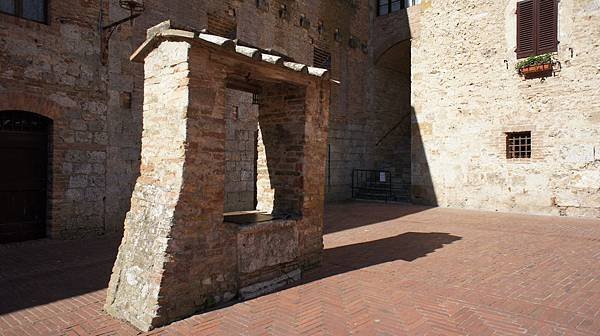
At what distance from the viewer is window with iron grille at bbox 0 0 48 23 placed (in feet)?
22.4


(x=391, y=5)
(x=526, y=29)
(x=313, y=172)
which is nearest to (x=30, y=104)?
(x=313, y=172)

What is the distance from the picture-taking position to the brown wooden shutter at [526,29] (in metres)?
11.0

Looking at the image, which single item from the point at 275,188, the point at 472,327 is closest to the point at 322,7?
the point at 275,188

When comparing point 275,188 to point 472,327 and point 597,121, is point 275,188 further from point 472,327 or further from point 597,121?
point 597,121

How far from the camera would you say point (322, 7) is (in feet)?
45.0

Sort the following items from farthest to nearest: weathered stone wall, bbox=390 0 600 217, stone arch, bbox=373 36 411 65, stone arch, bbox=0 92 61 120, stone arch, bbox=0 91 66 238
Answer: stone arch, bbox=373 36 411 65 → weathered stone wall, bbox=390 0 600 217 → stone arch, bbox=0 91 66 238 → stone arch, bbox=0 92 61 120

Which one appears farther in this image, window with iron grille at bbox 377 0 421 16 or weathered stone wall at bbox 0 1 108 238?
window with iron grille at bbox 377 0 421 16

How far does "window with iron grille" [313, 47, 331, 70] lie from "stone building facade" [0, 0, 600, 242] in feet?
0.46

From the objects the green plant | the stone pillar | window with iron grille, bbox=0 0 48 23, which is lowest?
the stone pillar

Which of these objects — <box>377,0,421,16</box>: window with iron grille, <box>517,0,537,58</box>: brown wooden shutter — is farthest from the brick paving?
<box>377,0,421,16</box>: window with iron grille

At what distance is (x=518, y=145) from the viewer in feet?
37.7

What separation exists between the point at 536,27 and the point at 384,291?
10.0m

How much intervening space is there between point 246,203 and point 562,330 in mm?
8322

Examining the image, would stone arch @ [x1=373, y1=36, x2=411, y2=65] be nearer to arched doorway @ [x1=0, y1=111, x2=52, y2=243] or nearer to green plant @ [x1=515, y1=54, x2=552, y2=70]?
green plant @ [x1=515, y1=54, x2=552, y2=70]
